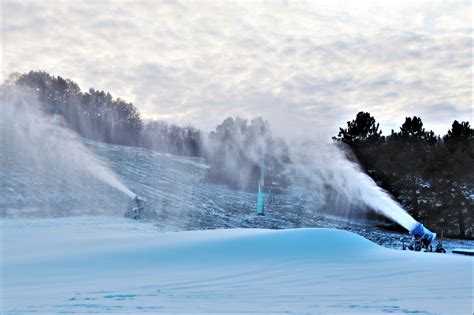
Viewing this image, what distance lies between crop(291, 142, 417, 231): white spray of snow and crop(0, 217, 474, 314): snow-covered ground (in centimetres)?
2258

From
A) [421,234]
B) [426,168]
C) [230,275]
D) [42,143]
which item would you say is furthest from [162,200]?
[230,275]

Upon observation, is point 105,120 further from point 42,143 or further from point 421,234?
point 421,234

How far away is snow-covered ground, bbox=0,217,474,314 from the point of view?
7.31 meters

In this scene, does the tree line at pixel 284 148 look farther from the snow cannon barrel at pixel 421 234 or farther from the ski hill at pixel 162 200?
the snow cannon barrel at pixel 421 234

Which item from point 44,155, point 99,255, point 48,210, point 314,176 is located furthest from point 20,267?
point 44,155

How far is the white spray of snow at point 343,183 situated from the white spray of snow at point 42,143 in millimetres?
16933

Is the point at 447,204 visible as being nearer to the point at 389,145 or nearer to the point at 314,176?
the point at 389,145

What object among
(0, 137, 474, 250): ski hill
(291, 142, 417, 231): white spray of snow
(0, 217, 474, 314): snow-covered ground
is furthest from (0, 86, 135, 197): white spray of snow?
(0, 217, 474, 314): snow-covered ground

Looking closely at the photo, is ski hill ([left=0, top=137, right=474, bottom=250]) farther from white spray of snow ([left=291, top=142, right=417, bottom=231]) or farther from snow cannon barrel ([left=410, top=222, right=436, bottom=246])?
snow cannon barrel ([left=410, top=222, right=436, bottom=246])

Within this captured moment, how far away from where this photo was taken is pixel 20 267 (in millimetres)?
10328

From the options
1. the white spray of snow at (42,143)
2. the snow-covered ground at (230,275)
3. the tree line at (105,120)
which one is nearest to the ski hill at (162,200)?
the white spray of snow at (42,143)

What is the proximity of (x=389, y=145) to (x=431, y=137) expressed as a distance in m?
4.47

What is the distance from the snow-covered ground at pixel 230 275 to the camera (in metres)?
7.31

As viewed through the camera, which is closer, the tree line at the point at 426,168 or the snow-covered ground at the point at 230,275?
the snow-covered ground at the point at 230,275
